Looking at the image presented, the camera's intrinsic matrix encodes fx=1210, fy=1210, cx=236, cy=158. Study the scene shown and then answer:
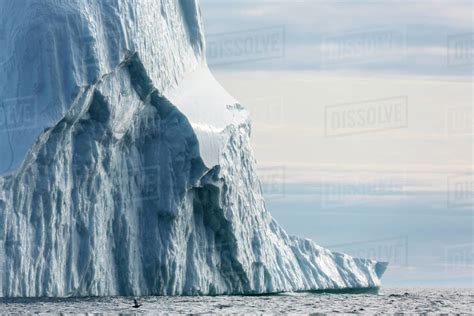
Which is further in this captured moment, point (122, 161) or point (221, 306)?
point (122, 161)

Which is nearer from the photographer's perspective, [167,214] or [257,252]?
[167,214]

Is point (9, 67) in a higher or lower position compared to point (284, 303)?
higher

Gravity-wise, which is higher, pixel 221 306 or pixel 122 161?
pixel 122 161

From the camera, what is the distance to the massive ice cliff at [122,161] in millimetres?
29844

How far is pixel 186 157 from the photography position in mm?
35156

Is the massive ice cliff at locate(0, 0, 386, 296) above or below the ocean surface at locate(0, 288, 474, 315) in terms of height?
above

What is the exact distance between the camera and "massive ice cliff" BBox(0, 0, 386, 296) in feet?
97.9

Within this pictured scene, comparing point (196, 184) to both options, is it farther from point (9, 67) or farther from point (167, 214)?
point (9, 67)

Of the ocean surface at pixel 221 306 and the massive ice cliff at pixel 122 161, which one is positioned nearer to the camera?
the ocean surface at pixel 221 306

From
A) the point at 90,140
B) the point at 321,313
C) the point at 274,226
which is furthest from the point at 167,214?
the point at 274,226

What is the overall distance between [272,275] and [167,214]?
23.8 ft

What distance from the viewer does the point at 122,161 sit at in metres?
34.2

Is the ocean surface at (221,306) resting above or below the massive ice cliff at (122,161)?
below

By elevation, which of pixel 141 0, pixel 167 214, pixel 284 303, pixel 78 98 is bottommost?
pixel 284 303
